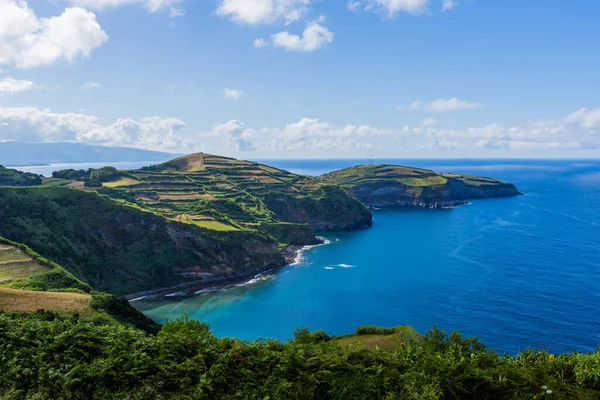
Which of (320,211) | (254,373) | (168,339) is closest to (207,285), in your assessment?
(168,339)

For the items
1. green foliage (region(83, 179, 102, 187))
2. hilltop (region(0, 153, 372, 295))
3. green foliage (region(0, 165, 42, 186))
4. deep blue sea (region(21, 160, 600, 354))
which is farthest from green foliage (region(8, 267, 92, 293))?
green foliage (region(0, 165, 42, 186))

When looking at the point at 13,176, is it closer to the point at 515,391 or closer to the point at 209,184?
the point at 209,184

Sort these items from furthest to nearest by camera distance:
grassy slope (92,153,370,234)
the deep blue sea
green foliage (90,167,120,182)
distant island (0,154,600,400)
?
green foliage (90,167,120,182) → grassy slope (92,153,370,234) → the deep blue sea → distant island (0,154,600,400)

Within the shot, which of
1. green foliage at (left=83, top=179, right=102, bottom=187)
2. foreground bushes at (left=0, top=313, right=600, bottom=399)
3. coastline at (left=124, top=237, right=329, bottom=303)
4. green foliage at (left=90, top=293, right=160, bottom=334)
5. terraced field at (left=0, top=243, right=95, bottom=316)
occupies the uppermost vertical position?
green foliage at (left=83, top=179, right=102, bottom=187)

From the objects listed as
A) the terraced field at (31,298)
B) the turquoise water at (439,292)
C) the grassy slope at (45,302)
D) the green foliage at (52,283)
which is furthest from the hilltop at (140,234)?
the grassy slope at (45,302)

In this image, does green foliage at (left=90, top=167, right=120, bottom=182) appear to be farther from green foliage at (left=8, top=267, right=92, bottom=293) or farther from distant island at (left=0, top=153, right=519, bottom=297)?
green foliage at (left=8, top=267, right=92, bottom=293)
